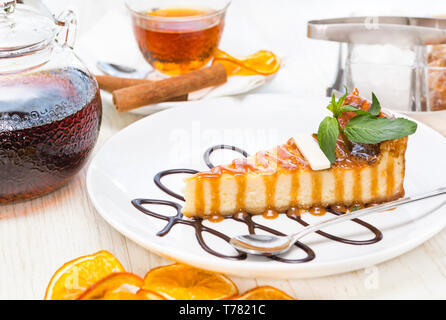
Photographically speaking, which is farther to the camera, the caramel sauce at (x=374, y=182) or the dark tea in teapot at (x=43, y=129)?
the caramel sauce at (x=374, y=182)

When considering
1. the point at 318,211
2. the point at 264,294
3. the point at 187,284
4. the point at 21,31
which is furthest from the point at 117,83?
the point at 264,294

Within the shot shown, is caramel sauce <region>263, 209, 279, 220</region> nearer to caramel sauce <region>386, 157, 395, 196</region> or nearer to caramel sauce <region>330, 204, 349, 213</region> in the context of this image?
caramel sauce <region>330, 204, 349, 213</region>

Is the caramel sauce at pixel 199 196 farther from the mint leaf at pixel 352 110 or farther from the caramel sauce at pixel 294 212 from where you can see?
the mint leaf at pixel 352 110

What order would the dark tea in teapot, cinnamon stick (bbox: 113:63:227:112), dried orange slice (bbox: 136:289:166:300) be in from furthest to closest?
cinnamon stick (bbox: 113:63:227:112) → the dark tea in teapot → dried orange slice (bbox: 136:289:166:300)

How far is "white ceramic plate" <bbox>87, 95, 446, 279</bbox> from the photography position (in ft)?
4.82

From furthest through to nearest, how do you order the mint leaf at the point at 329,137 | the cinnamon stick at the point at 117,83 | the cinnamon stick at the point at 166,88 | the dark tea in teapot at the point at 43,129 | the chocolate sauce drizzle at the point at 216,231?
the cinnamon stick at the point at 117,83, the cinnamon stick at the point at 166,88, the mint leaf at the point at 329,137, the dark tea in teapot at the point at 43,129, the chocolate sauce drizzle at the point at 216,231

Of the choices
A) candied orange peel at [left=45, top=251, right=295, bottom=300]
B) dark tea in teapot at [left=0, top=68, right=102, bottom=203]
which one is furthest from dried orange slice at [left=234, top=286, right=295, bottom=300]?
dark tea in teapot at [left=0, top=68, right=102, bottom=203]

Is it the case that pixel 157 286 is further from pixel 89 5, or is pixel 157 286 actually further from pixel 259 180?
pixel 89 5

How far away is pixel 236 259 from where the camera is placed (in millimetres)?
1535

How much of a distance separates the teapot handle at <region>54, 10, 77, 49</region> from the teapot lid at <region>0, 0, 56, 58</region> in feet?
0.11

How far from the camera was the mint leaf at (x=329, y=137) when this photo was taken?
5.83ft

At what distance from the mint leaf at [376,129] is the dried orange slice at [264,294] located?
601mm

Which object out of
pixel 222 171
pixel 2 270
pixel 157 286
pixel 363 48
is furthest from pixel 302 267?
pixel 363 48

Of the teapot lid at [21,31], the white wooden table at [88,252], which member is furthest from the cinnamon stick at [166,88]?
the teapot lid at [21,31]
